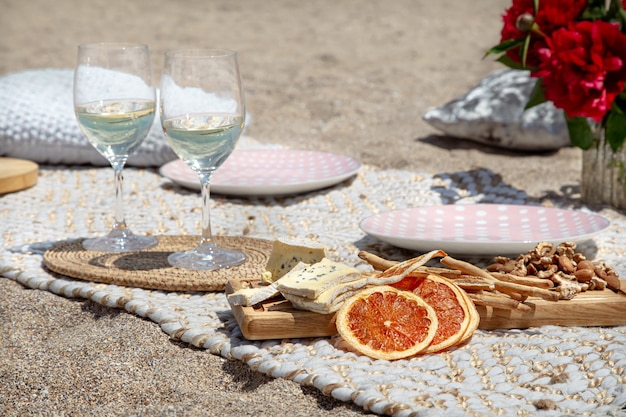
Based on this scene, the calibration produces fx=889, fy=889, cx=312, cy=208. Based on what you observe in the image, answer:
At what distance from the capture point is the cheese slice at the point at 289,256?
1.75 metres

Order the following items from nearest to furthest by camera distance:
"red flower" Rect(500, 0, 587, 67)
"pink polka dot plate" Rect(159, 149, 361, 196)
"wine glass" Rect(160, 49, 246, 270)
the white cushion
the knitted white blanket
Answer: the knitted white blanket → "wine glass" Rect(160, 49, 246, 270) → "red flower" Rect(500, 0, 587, 67) → "pink polka dot plate" Rect(159, 149, 361, 196) → the white cushion

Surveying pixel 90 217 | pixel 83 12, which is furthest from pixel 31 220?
pixel 83 12

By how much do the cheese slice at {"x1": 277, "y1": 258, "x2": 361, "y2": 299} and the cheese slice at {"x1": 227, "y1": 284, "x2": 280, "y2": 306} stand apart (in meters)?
0.03

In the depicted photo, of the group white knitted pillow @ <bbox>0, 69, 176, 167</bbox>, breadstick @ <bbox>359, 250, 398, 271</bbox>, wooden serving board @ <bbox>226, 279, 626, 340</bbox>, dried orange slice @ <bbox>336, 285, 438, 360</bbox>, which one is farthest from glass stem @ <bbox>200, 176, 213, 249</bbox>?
white knitted pillow @ <bbox>0, 69, 176, 167</bbox>

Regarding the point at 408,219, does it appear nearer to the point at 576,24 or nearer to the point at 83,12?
the point at 576,24

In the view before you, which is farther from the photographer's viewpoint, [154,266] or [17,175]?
[17,175]

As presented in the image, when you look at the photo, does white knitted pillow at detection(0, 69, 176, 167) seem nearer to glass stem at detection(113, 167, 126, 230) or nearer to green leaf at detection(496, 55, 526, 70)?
glass stem at detection(113, 167, 126, 230)

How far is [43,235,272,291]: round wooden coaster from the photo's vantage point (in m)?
1.87

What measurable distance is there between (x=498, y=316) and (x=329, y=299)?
334 mm

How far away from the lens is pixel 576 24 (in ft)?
7.67

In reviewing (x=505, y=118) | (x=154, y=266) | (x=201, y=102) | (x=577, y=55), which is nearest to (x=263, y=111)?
(x=505, y=118)

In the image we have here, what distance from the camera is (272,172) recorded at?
2.82 meters

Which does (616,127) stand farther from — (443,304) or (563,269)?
(443,304)

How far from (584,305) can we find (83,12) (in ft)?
20.5
